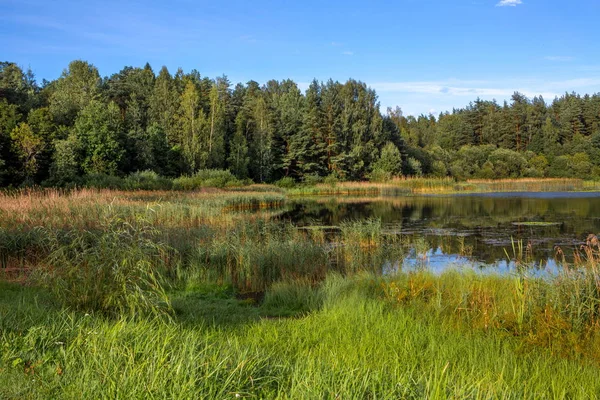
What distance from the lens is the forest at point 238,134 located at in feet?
114

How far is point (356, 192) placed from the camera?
4581cm

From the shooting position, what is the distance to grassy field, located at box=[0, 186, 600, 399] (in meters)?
3.08

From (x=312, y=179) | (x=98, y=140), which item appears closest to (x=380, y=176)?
(x=312, y=179)

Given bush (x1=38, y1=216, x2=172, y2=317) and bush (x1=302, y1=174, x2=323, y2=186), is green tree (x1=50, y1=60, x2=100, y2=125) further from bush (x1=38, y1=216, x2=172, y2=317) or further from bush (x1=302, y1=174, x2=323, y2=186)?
bush (x1=38, y1=216, x2=172, y2=317)

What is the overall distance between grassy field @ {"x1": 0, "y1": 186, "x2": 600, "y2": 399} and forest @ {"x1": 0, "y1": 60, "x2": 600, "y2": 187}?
24.5 metres

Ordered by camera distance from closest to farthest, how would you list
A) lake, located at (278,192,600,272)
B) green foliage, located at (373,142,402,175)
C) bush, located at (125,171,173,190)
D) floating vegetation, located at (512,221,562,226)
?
lake, located at (278,192,600,272), floating vegetation, located at (512,221,562,226), bush, located at (125,171,173,190), green foliage, located at (373,142,402,175)

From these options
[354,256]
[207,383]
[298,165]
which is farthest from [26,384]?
[298,165]

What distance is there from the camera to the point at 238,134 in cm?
5244

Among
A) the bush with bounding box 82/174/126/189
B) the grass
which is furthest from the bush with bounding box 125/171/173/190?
the grass

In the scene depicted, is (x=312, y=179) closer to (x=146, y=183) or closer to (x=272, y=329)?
(x=146, y=183)

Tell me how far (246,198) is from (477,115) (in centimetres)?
6486

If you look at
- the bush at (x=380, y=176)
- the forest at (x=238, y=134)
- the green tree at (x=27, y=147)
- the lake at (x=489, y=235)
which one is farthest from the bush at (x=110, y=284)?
the bush at (x=380, y=176)

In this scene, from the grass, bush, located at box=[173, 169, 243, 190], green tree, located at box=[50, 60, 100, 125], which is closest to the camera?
bush, located at box=[173, 169, 243, 190]

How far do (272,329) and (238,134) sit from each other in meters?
48.5
